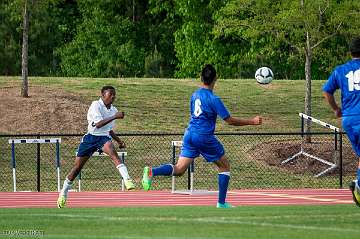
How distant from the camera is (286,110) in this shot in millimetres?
38031

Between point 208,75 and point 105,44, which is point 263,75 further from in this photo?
point 105,44

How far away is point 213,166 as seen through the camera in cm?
3061

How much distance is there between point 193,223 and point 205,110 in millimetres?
3483

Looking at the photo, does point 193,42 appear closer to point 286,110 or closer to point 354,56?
point 286,110

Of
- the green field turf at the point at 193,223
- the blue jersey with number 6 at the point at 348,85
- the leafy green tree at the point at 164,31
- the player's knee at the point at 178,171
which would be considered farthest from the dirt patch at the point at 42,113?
the leafy green tree at the point at 164,31

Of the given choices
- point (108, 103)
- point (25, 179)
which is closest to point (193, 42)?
point (25, 179)

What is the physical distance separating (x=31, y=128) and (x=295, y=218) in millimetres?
20237

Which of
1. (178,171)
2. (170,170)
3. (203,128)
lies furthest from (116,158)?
(203,128)

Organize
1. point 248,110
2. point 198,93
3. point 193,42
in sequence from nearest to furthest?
point 198,93 < point 248,110 < point 193,42

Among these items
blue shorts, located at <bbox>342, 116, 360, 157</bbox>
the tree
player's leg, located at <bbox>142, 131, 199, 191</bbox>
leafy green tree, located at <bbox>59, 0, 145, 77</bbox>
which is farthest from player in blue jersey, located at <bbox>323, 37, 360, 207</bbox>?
leafy green tree, located at <bbox>59, 0, 145, 77</bbox>

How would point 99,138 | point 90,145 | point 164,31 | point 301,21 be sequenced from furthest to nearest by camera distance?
point 164,31 < point 301,21 < point 99,138 < point 90,145

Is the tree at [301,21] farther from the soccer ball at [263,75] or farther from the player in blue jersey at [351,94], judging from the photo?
the player in blue jersey at [351,94]

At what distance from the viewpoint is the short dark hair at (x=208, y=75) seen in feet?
Result: 53.6

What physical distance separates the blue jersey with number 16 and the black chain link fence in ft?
35.7
